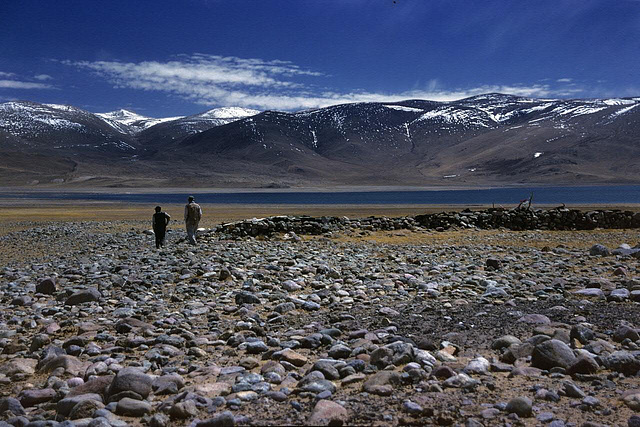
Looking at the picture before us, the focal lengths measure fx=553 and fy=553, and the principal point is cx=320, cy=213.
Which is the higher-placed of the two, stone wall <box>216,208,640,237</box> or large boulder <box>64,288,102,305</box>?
stone wall <box>216,208,640,237</box>

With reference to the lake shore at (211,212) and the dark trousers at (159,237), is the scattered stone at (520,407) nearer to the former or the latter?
the dark trousers at (159,237)

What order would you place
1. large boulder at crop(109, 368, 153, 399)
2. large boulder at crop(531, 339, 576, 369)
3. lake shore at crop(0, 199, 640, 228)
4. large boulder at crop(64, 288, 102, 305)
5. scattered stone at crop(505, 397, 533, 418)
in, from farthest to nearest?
1. lake shore at crop(0, 199, 640, 228)
2. large boulder at crop(64, 288, 102, 305)
3. large boulder at crop(531, 339, 576, 369)
4. large boulder at crop(109, 368, 153, 399)
5. scattered stone at crop(505, 397, 533, 418)

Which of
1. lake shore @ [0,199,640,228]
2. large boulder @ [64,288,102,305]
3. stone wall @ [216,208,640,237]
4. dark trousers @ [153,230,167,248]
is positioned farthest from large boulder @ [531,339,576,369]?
lake shore @ [0,199,640,228]

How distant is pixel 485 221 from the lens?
27.6 m

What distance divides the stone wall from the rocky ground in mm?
10872

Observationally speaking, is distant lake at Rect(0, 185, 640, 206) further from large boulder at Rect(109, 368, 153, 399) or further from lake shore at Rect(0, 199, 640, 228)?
large boulder at Rect(109, 368, 153, 399)

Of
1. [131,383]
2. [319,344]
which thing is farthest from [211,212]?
[131,383]

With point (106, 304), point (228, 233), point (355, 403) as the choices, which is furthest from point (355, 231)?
point (355, 403)

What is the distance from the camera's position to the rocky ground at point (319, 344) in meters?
4.84

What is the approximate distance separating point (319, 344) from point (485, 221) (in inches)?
883

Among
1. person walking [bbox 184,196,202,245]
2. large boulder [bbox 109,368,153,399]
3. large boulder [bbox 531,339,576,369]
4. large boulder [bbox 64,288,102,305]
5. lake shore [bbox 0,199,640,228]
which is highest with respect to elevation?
person walking [bbox 184,196,202,245]

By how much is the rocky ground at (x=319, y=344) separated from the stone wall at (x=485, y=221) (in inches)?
428

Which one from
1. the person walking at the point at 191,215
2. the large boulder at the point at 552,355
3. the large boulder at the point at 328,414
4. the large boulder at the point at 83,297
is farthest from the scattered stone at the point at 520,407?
the person walking at the point at 191,215

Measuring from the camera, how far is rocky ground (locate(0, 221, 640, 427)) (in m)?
4.84
